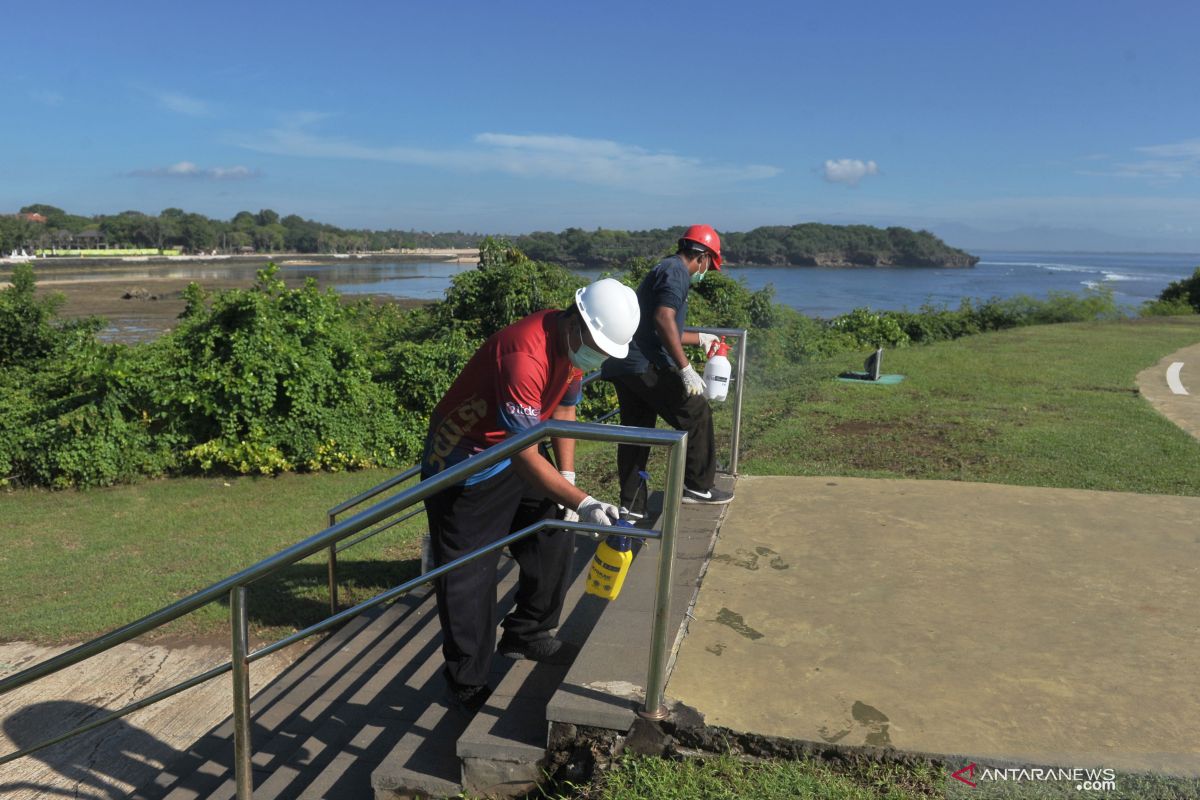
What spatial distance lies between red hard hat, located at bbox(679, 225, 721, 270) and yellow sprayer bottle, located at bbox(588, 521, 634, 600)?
2169 mm

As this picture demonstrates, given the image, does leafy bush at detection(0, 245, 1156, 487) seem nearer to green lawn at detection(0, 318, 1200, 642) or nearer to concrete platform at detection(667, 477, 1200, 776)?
green lawn at detection(0, 318, 1200, 642)

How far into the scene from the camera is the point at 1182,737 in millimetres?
2596

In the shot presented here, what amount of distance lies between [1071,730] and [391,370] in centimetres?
949

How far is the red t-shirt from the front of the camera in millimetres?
2854

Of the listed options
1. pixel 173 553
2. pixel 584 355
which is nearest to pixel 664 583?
pixel 584 355

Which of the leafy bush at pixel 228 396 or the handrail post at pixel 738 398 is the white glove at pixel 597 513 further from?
→ the leafy bush at pixel 228 396

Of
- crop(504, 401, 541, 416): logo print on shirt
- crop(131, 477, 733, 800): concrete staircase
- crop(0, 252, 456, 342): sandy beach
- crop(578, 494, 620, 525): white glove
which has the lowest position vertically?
crop(0, 252, 456, 342): sandy beach

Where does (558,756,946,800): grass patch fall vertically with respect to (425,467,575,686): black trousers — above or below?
below

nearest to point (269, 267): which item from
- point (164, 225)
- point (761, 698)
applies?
point (761, 698)

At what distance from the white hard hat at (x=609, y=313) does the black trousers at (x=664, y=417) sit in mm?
1489

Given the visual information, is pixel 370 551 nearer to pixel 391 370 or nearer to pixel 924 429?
pixel 391 370

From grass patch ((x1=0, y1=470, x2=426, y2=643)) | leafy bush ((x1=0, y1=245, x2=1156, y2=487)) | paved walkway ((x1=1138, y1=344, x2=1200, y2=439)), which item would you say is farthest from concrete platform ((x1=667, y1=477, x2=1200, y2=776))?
leafy bush ((x1=0, y1=245, x2=1156, y2=487))

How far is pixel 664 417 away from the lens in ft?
15.0

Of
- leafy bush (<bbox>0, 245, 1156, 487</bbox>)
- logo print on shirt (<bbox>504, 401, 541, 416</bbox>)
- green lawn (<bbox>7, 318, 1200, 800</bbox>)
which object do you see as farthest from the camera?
leafy bush (<bbox>0, 245, 1156, 487</bbox>)
